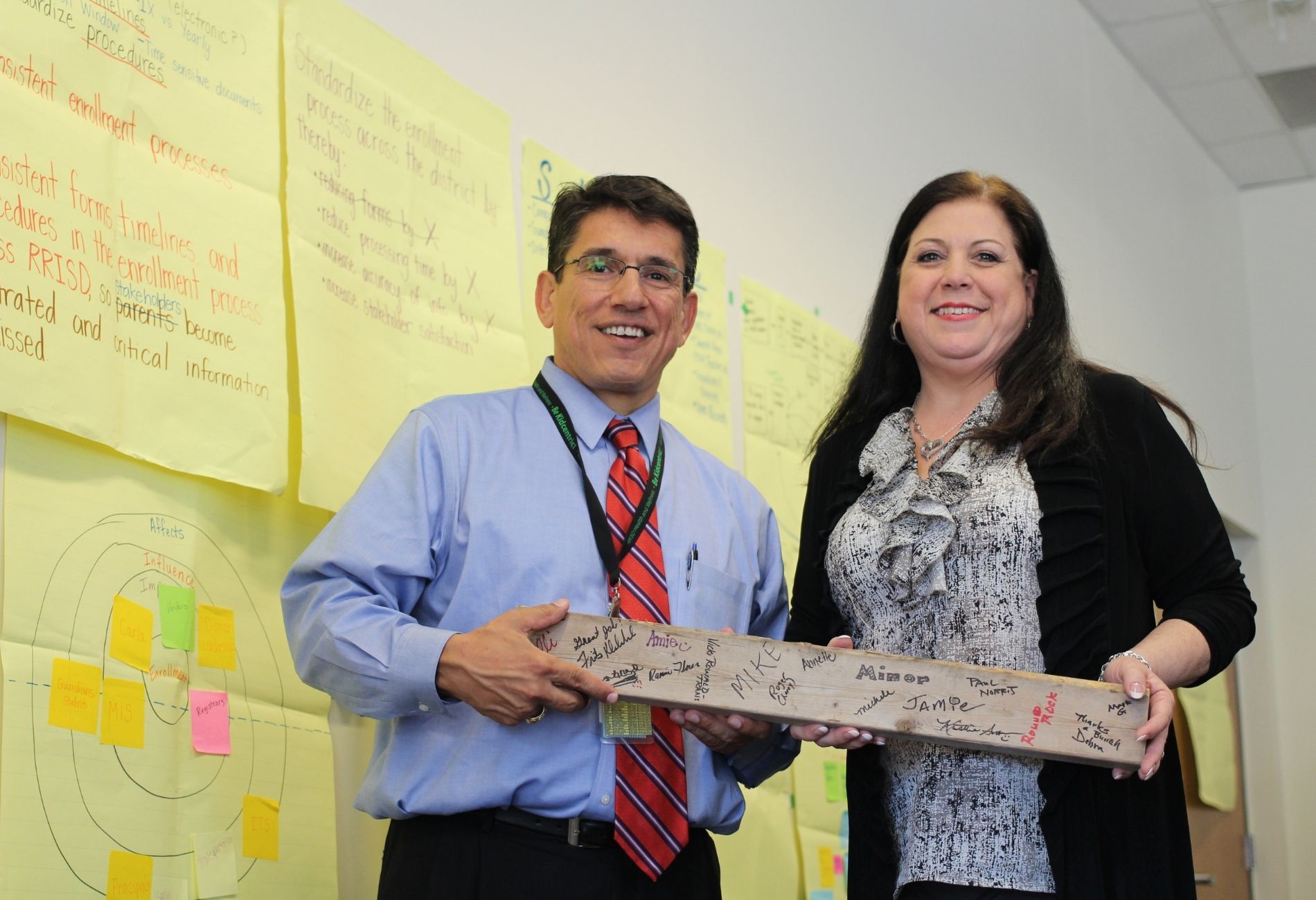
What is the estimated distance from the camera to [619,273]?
2016mm

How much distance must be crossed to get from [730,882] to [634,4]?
2.05 metres

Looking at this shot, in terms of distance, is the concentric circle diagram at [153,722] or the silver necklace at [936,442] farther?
the silver necklace at [936,442]

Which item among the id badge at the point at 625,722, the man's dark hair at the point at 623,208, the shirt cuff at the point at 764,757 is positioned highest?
the man's dark hair at the point at 623,208

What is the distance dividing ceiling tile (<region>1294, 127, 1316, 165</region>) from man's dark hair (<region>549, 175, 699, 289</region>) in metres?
5.60

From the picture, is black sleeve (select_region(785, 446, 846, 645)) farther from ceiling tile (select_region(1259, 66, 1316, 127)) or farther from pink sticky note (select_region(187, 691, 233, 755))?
ceiling tile (select_region(1259, 66, 1316, 127))

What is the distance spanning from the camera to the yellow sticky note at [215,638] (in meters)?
1.92

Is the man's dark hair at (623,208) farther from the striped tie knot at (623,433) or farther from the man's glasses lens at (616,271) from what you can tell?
the striped tie knot at (623,433)

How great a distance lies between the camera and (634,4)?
3150 mm

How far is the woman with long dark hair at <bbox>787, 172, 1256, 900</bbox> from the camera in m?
1.68

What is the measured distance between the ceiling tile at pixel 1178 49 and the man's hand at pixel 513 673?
5.11m

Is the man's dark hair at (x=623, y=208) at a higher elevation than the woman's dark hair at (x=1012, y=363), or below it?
higher

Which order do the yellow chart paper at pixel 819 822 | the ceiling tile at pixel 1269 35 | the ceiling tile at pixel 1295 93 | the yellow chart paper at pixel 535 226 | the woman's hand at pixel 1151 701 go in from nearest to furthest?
the woman's hand at pixel 1151 701 → the yellow chart paper at pixel 535 226 → the yellow chart paper at pixel 819 822 → the ceiling tile at pixel 1269 35 → the ceiling tile at pixel 1295 93

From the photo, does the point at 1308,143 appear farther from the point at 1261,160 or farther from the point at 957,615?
the point at 957,615

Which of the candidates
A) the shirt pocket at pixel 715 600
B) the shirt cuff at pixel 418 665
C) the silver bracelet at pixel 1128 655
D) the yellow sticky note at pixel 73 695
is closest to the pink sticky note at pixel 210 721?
the yellow sticky note at pixel 73 695
